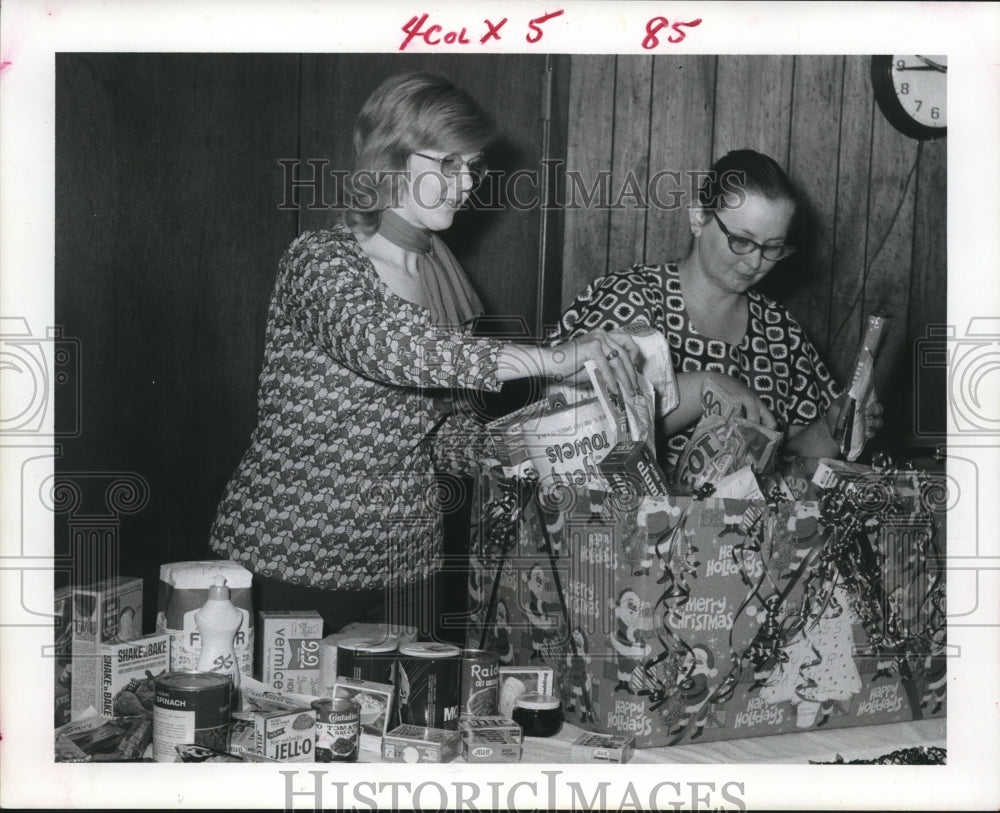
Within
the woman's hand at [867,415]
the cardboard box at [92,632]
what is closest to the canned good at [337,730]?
the cardboard box at [92,632]

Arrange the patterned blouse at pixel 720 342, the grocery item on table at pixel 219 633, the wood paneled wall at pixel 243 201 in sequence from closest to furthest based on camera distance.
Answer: the grocery item on table at pixel 219 633
the wood paneled wall at pixel 243 201
the patterned blouse at pixel 720 342

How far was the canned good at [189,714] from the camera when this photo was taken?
1.39 metres

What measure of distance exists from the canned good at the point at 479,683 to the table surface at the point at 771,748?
73 millimetres

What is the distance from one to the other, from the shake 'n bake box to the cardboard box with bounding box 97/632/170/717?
1.52 ft

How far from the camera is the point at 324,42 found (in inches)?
62.4

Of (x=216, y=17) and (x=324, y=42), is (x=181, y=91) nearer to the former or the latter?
(x=216, y=17)

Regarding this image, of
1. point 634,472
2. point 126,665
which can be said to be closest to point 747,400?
point 634,472

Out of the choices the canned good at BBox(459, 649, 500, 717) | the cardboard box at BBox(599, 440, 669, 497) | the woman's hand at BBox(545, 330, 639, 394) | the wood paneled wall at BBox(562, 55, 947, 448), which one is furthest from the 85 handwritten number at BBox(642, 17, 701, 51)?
the canned good at BBox(459, 649, 500, 717)

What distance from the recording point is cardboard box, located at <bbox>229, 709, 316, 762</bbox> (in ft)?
4.64

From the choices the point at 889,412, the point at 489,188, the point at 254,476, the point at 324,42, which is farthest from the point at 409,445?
the point at 889,412

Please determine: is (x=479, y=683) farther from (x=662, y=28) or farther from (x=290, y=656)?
(x=662, y=28)

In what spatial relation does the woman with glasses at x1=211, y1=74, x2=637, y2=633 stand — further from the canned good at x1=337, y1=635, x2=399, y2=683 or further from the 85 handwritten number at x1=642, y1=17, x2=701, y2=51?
the 85 handwritten number at x1=642, y1=17, x2=701, y2=51

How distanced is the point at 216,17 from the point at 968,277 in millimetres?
1167

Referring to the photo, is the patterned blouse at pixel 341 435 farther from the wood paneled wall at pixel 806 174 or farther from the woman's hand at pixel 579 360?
the wood paneled wall at pixel 806 174
